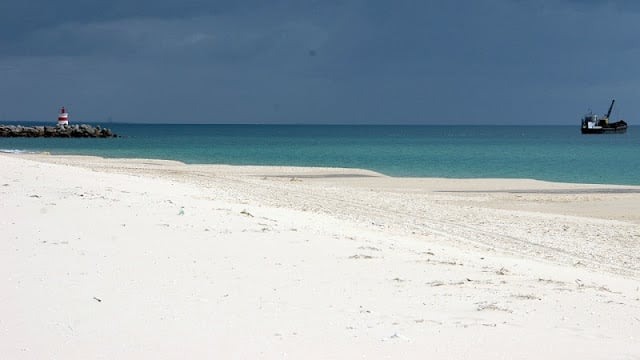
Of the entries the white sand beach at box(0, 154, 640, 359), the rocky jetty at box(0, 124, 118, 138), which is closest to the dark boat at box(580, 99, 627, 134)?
the rocky jetty at box(0, 124, 118, 138)

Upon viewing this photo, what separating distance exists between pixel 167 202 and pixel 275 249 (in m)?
5.41

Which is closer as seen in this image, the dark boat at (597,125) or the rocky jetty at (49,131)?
the rocky jetty at (49,131)

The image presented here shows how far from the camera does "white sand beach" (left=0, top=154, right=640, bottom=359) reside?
580 centimetres

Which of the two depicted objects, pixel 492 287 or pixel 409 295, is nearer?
pixel 409 295

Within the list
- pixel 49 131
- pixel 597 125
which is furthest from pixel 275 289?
pixel 597 125

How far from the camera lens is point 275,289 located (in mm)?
7543

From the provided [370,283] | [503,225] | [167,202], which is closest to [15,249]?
[370,283]

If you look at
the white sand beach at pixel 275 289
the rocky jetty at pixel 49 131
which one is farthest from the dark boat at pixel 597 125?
the white sand beach at pixel 275 289

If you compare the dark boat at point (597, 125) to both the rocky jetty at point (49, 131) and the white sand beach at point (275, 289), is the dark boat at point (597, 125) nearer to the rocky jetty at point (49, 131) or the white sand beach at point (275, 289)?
the rocky jetty at point (49, 131)

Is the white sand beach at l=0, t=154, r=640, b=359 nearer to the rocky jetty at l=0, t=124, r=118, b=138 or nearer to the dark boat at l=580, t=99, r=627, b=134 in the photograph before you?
the rocky jetty at l=0, t=124, r=118, b=138

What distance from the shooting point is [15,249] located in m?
8.72

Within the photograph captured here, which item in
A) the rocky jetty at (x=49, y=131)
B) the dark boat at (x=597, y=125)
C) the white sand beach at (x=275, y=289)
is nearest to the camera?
the white sand beach at (x=275, y=289)

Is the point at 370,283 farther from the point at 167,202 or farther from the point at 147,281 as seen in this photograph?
the point at 167,202

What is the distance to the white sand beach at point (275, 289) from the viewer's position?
19.0 feet
